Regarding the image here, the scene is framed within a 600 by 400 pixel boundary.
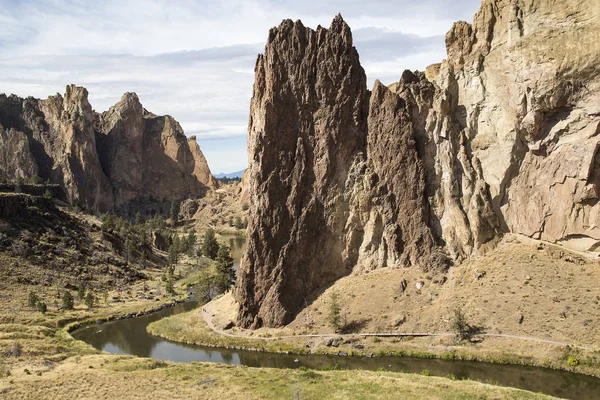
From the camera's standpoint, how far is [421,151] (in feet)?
260

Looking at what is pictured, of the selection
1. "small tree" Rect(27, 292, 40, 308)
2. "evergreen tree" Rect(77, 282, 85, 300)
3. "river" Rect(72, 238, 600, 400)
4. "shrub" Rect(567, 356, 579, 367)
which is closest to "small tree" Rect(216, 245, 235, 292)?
"river" Rect(72, 238, 600, 400)

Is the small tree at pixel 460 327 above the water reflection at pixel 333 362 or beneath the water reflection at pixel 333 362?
above

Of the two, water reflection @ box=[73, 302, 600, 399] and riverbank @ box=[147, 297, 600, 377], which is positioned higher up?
riverbank @ box=[147, 297, 600, 377]

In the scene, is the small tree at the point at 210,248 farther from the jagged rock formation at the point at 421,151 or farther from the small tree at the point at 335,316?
the small tree at the point at 335,316

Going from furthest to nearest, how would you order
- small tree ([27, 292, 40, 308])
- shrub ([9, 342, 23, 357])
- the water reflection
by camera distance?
small tree ([27, 292, 40, 308]), shrub ([9, 342, 23, 357]), the water reflection

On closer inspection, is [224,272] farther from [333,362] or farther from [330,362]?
[333,362]

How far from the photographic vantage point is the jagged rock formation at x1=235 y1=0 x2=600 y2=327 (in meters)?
67.6

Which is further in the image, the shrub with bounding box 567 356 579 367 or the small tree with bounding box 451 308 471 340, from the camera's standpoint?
the small tree with bounding box 451 308 471 340

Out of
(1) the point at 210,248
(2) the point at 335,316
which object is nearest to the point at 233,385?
(2) the point at 335,316

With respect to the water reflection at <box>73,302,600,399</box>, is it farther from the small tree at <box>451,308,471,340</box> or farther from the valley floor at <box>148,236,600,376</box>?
the small tree at <box>451,308,471,340</box>

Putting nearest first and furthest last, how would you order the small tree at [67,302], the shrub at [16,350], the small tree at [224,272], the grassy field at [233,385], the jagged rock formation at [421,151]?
the grassy field at [233,385] → the shrub at [16,350] → the jagged rock formation at [421,151] → the small tree at [67,302] → the small tree at [224,272]

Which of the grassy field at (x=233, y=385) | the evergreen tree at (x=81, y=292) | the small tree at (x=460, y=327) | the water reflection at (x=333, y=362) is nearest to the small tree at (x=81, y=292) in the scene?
the evergreen tree at (x=81, y=292)

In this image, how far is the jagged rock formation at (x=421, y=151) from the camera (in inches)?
2662

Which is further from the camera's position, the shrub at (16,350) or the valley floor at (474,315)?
the shrub at (16,350)
